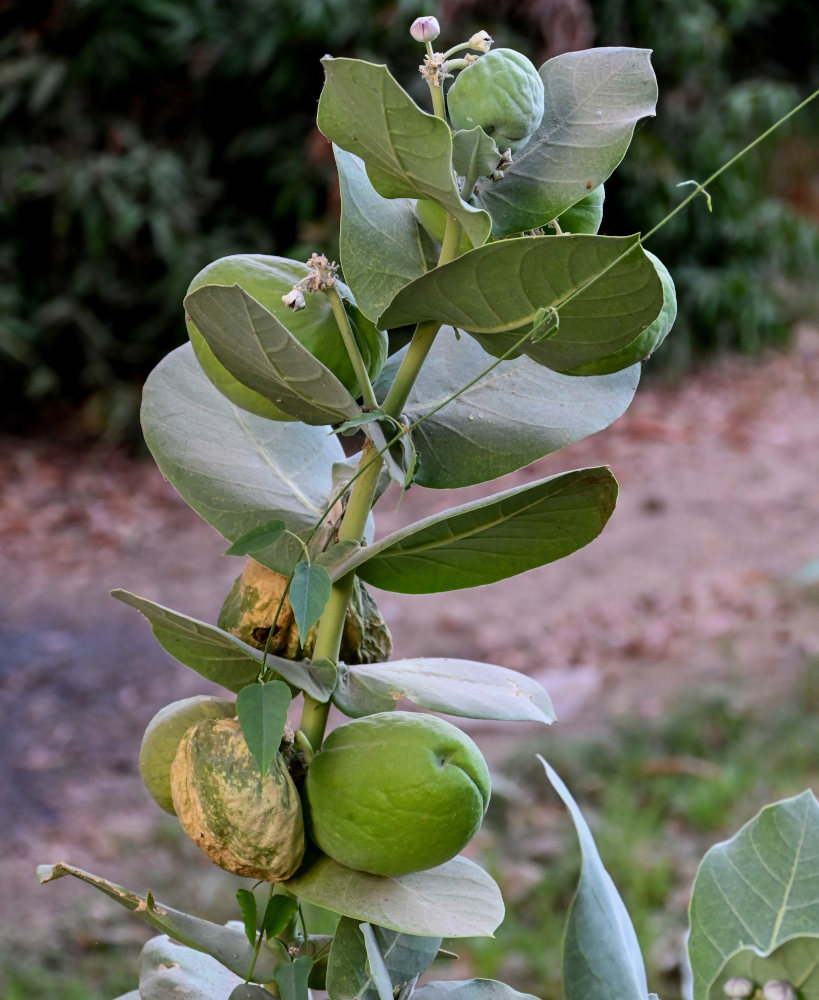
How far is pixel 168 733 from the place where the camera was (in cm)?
47

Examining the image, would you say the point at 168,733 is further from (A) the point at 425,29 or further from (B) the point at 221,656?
(A) the point at 425,29

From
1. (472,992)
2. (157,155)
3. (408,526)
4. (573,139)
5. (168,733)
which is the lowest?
(157,155)

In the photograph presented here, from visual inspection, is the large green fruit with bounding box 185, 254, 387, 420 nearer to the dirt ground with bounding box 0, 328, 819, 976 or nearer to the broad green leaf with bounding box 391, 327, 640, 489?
the broad green leaf with bounding box 391, 327, 640, 489

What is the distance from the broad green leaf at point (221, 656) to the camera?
409mm

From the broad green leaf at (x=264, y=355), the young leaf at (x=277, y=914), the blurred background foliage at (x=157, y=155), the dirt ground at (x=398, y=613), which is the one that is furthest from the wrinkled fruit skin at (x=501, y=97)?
the blurred background foliage at (x=157, y=155)

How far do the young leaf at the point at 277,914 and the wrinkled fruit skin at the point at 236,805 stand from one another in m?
0.03

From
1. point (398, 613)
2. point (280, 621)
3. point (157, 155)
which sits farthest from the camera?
point (157, 155)

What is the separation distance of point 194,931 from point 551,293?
0.30 metres

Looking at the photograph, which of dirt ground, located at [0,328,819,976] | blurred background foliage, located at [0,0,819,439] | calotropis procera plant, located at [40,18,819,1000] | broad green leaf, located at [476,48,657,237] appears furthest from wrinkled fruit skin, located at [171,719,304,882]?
blurred background foliage, located at [0,0,819,439]

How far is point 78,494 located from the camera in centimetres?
369

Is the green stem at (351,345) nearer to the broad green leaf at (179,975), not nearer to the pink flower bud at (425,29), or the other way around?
the pink flower bud at (425,29)

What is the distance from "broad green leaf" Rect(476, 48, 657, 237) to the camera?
416 mm

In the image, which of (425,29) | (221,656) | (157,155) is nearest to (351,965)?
(221,656)

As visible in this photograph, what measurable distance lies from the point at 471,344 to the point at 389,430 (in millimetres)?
70
